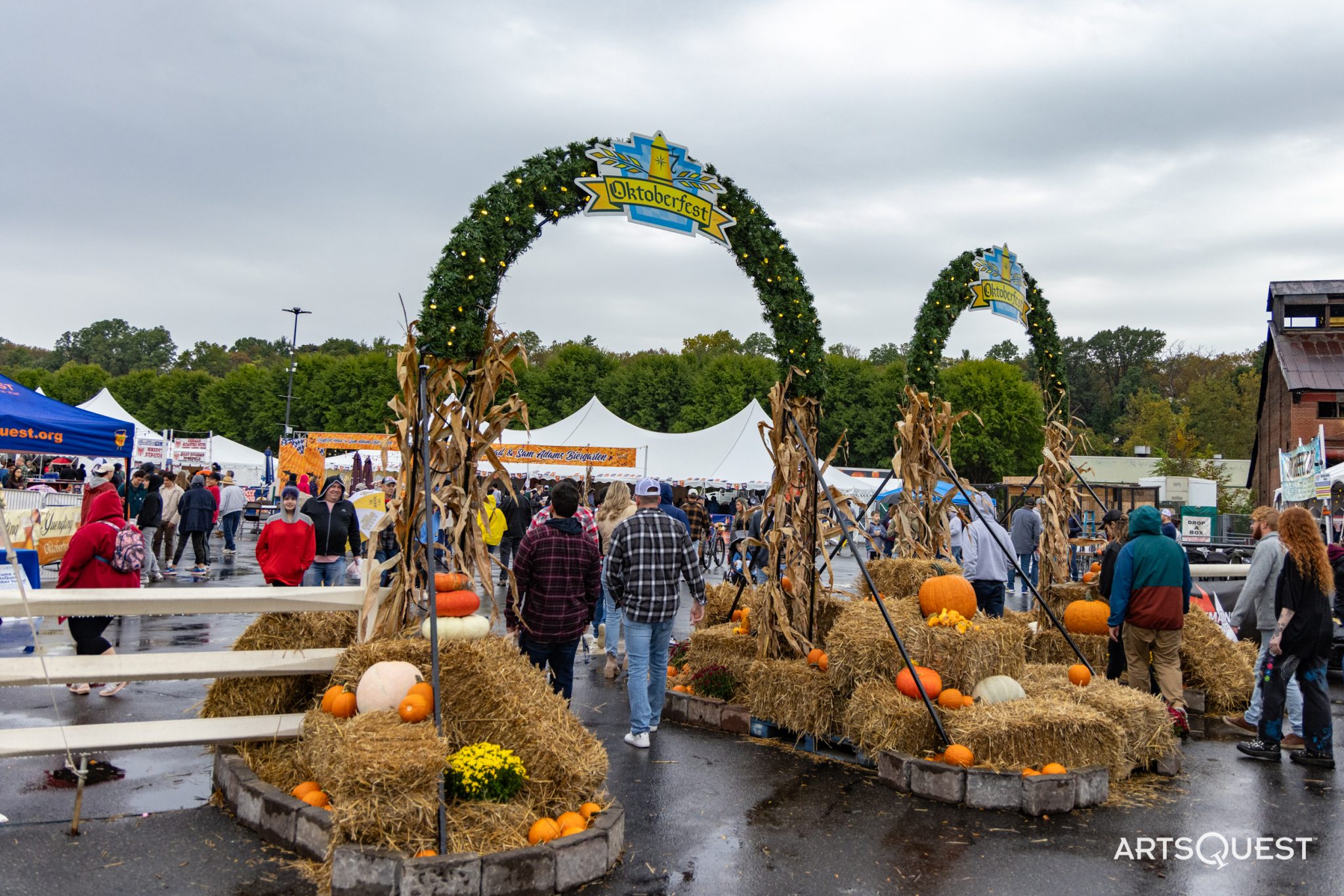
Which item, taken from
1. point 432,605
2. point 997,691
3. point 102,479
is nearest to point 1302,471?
point 997,691

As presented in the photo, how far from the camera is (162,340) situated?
119125 mm

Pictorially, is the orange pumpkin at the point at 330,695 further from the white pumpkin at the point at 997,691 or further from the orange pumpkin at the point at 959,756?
the white pumpkin at the point at 997,691

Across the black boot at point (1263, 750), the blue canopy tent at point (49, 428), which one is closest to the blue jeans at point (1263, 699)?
the black boot at point (1263, 750)

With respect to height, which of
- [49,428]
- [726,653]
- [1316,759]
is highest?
[49,428]

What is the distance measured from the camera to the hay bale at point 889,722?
6.18 metres

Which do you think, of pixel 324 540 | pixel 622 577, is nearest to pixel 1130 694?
pixel 622 577

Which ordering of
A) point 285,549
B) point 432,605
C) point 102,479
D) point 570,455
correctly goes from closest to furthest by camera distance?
point 432,605 < point 102,479 < point 285,549 < point 570,455

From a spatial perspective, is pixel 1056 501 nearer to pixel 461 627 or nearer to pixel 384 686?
pixel 461 627

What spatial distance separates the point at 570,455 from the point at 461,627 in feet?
68.8

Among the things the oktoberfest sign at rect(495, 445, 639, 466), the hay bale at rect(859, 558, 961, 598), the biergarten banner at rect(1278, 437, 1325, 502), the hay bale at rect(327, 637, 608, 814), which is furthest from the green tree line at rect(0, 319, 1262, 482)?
the hay bale at rect(327, 637, 608, 814)

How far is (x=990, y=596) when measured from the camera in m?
10.3

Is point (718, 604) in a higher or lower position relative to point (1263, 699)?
higher

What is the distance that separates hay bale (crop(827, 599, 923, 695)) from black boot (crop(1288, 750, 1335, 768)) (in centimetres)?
284

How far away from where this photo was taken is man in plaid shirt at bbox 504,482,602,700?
21.4ft
